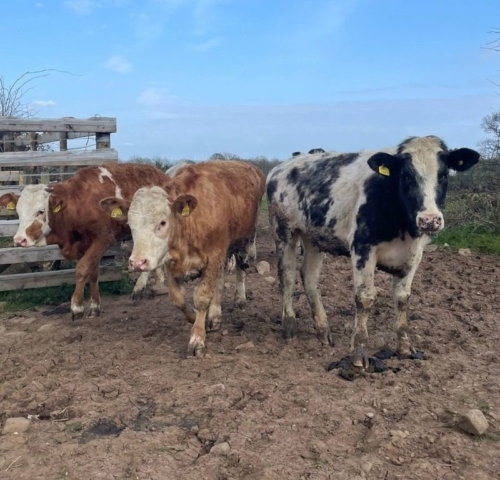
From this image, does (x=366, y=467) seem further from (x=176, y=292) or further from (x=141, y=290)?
(x=141, y=290)

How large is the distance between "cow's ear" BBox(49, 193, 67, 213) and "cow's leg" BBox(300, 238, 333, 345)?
327 centimetres

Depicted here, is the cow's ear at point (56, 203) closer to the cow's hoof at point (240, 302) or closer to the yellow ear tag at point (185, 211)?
the yellow ear tag at point (185, 211)

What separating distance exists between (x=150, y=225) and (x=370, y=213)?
7.12ft

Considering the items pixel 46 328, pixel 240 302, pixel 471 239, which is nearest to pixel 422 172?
pixel 240 302

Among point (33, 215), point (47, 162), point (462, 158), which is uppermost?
point (462, 158)

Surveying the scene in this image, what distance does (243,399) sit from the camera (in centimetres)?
464

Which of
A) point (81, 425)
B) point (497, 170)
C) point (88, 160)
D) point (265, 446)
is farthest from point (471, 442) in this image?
point (497, 170)

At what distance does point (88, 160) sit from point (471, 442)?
7.33 m

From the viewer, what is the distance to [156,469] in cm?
354

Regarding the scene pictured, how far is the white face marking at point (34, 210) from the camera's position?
7.13 m

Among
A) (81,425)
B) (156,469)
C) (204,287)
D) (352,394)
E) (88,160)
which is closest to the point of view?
(156,469)

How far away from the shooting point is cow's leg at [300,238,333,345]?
6297 mm

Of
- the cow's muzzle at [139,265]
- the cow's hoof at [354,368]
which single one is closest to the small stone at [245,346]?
the cow's hoof at [354,368]

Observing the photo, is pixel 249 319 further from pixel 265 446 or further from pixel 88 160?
pixel 88 160
